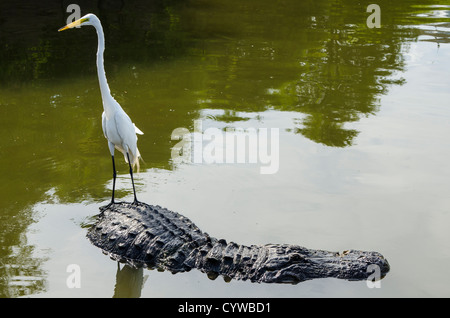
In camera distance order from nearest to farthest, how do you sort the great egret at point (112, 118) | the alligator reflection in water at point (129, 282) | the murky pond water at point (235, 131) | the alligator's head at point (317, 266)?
the alligator's head at point (317, 266) → the alligator reflection in water at point (129, 282) → the murky pond water at point (235, 131) → the great egret at point (112, 118)

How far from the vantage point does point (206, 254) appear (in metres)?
6.21

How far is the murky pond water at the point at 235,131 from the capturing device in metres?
6.55

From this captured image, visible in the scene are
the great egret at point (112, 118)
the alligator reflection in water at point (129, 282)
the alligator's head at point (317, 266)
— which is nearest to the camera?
the alligator's head at point (317, 266)

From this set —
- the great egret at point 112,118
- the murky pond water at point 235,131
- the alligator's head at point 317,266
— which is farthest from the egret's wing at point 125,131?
the alligator's head at point 317,266

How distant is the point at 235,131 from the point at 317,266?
13.8 feet

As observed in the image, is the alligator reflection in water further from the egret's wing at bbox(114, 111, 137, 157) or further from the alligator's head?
the egret's wing at bbox(114, 111, 137, 157)

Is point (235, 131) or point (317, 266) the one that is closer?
point (317, 266)

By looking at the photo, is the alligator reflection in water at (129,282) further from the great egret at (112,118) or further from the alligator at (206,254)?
the great egret at (112,118)

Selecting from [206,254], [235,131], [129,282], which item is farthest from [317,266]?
[235,131]

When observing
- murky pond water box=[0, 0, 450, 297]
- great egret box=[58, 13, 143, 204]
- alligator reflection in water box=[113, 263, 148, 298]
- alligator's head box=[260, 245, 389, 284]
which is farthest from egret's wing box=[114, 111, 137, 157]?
alligator's head box=[260, 245, 389, 284]

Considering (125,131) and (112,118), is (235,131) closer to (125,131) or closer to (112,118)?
(125,131)

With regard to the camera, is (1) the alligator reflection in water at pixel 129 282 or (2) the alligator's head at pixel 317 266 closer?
(2) the alligator's head at pixel 317 266
